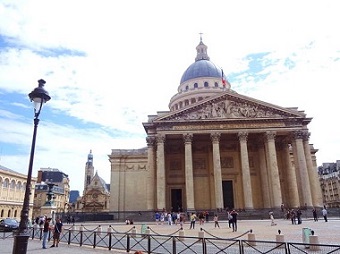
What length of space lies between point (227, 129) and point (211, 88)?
26.9 metres

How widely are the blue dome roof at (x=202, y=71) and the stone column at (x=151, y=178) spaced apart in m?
31.8

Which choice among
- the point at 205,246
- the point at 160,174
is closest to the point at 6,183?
the point at 160,174

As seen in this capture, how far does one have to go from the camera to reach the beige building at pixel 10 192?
181 ft

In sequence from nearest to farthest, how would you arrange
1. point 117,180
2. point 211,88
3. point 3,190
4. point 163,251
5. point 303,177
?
point 163,251
point 303,177
point 117,180
point 3,190
point 211,88

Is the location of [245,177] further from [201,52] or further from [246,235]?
[201,52]

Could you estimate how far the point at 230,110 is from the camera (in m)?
40.9

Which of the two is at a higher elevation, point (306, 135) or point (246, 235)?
point (306, 135)

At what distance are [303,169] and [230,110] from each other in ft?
39.1

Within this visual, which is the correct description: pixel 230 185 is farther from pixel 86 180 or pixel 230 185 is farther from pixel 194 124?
pixel 86 180

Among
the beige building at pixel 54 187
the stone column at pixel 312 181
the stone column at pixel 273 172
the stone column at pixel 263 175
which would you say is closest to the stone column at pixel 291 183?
the stone column at pixel 312 181

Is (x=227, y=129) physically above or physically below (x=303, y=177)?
above

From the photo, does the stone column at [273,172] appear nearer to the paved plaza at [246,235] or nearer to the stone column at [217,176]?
the stone column at [217,176]

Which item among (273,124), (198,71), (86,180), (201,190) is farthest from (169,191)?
(86,180)

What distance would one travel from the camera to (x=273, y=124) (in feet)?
133
